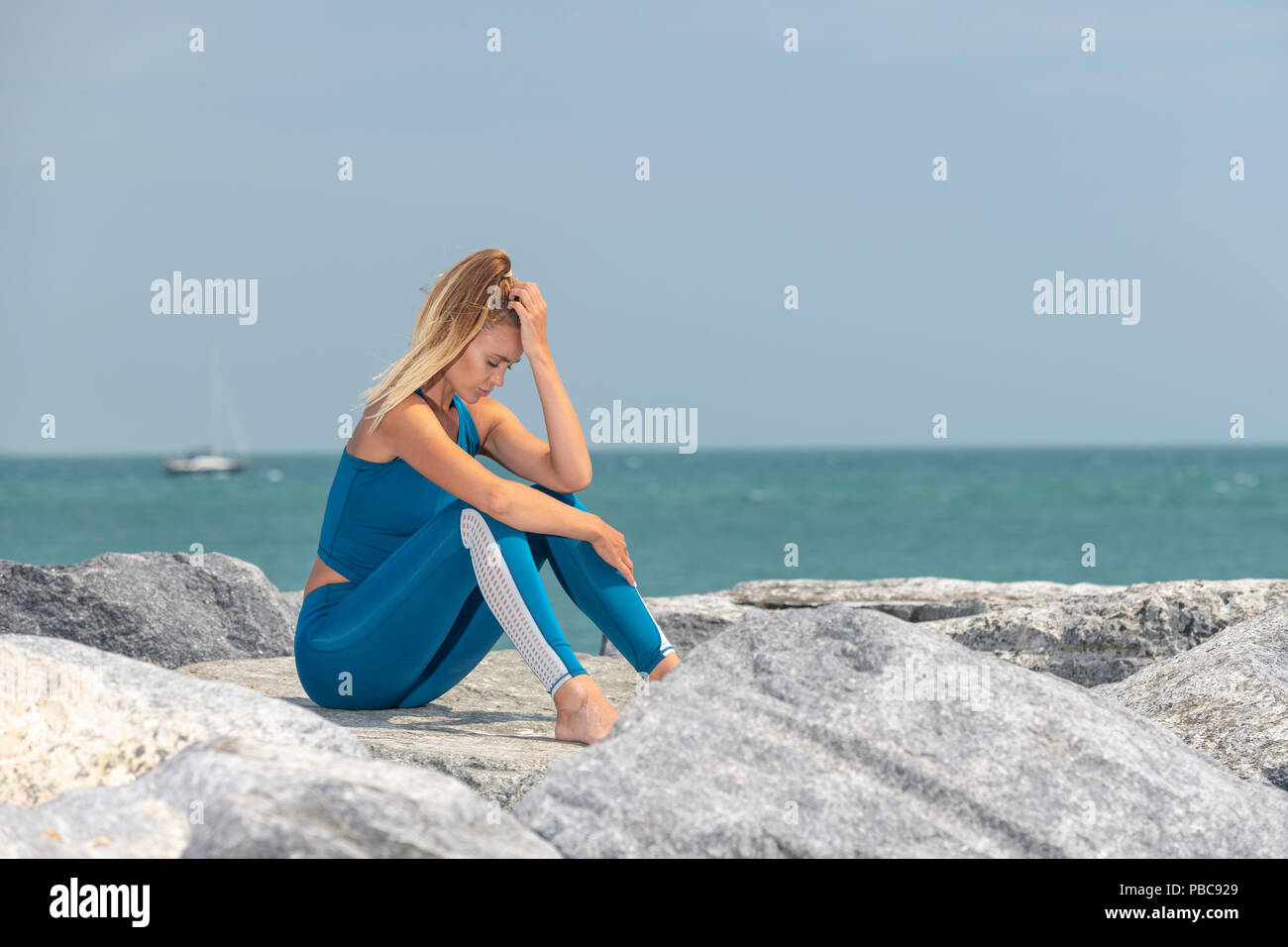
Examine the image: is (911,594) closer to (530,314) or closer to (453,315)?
(530,314)

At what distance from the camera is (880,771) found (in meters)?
2.63

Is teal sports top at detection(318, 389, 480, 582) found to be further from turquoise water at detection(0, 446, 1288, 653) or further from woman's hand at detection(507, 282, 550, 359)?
turquoise water at detection(0, 446, 1288, 653)

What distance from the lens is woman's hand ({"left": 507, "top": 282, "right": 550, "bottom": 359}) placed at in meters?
3.87

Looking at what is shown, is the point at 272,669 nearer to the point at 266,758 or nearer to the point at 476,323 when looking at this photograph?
the point at 476,323

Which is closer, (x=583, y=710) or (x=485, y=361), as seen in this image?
(x=583, y=710)

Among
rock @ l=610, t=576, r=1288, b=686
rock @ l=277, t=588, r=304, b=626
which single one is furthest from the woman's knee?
rock @ l=277, t=588, r=304, b=626

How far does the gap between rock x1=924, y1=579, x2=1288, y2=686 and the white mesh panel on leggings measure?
2519mm

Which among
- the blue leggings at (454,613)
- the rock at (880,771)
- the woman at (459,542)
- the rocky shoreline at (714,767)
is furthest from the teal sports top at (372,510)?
the rock at (880,771)

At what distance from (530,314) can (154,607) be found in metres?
2.80

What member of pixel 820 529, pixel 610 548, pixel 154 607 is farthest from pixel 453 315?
pixel 820 529

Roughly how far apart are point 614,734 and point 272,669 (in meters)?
2.64

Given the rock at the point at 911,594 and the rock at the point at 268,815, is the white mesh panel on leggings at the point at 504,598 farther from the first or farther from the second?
the rock at the point at 911,594

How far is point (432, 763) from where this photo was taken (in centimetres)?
326

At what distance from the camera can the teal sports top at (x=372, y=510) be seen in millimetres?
3973
